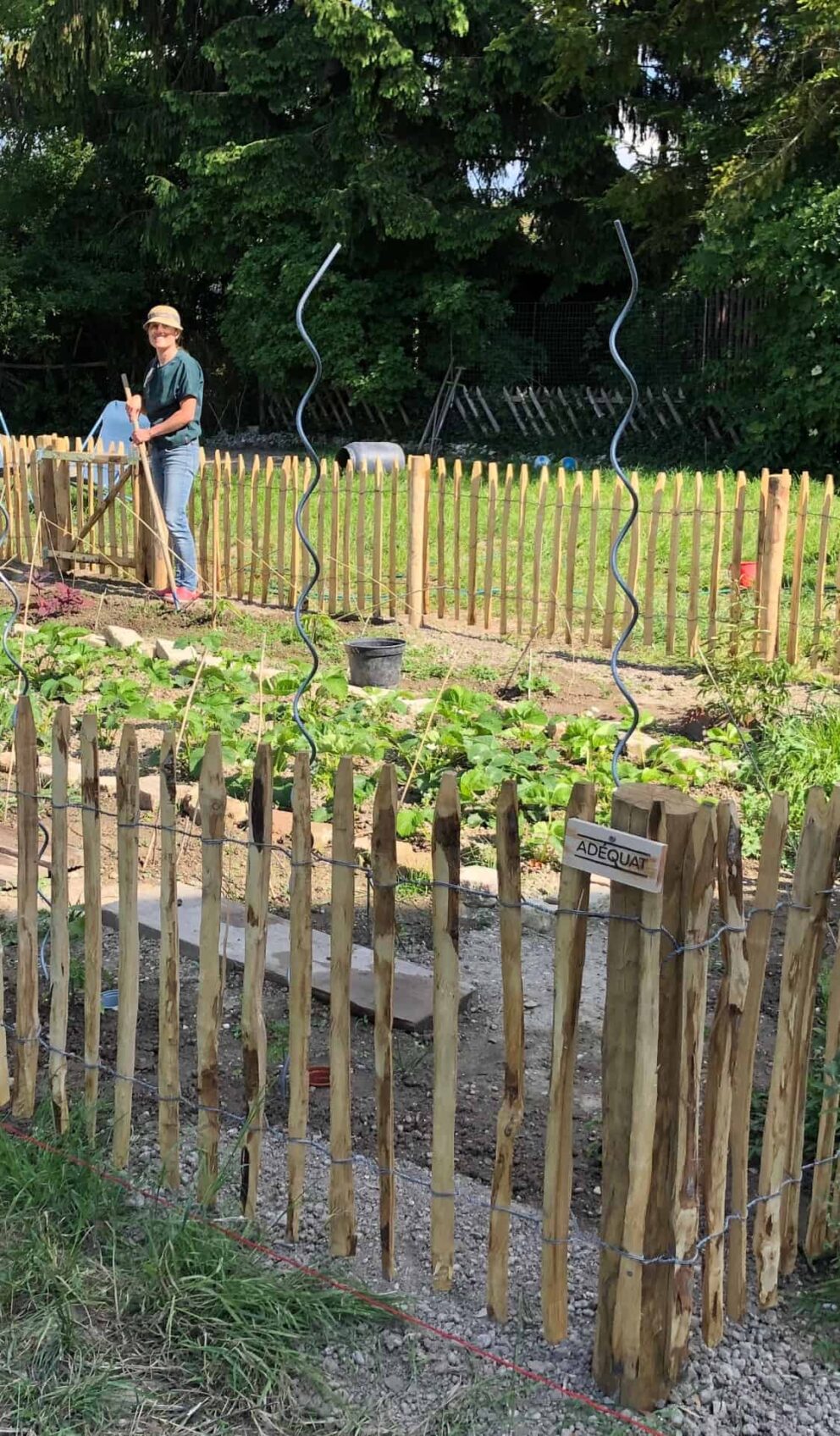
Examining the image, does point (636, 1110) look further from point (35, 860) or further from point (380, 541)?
point (380, 541)

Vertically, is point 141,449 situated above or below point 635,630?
above

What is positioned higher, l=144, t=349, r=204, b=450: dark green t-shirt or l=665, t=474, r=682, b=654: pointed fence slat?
l=144, t=349, r=204, b=450: dark green t-shirt

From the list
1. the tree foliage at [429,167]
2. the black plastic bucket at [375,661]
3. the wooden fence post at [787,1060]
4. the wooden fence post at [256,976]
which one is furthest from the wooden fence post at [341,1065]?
the tree foliage at [429,167]

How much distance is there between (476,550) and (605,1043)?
7.02m

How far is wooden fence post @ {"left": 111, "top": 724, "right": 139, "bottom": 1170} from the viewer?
264 centimetres

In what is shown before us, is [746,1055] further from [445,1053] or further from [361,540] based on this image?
[361,540]

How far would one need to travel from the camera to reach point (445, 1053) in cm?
231

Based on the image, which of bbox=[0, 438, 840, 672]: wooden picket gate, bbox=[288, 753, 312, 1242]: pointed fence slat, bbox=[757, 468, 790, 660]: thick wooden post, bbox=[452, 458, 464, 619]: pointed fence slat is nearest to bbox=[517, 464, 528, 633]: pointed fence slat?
bbox=[0, 438, 840, 672]: wooden picket gate

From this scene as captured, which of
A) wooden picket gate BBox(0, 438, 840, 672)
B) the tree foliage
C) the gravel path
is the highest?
the tree foliage

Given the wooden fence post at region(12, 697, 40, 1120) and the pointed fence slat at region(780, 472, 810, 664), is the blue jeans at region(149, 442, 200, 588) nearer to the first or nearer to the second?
the pointed fence slat at region(780, 472, 810, 664)

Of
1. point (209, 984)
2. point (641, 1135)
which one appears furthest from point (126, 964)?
point (641, 1135)

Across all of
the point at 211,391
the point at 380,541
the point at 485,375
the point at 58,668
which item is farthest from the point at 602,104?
the point at 58,668

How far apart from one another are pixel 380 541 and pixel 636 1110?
7206mm

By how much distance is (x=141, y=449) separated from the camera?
8672 mm
